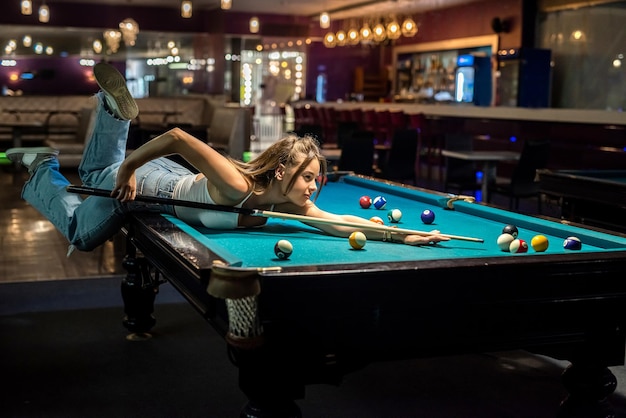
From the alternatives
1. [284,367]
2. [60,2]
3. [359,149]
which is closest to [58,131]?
[60,2]

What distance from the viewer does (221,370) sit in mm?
3682

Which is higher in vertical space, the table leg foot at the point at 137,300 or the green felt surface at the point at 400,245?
the green felt surface at the point at 400,245

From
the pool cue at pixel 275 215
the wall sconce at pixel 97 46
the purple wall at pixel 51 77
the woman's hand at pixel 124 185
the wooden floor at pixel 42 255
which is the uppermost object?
the wall sconce at pixel 97 46

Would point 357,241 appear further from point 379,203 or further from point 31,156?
point 31,156

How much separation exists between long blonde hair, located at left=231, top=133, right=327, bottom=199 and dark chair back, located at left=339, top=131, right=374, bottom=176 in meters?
4.87

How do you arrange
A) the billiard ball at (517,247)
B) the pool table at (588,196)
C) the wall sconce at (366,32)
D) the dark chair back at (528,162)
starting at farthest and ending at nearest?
the wall sconce at (366,32), the dark chair back at (528,162), the pool table at (588,196), the billiard ball at (517,247)

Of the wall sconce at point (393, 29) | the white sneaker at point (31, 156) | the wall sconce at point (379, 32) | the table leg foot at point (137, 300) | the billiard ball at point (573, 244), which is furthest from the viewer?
the wall sconce at point (379, 32)

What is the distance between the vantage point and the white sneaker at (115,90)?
11.1 feet

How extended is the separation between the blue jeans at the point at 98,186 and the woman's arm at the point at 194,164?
0.99 feet

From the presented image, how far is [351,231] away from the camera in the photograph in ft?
9.61

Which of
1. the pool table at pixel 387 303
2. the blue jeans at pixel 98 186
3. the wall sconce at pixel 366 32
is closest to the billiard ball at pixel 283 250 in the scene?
the pool table at pixel 387 303

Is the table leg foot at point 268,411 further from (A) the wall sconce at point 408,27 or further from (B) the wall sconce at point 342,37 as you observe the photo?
(B) the wall sconce at point 342,37

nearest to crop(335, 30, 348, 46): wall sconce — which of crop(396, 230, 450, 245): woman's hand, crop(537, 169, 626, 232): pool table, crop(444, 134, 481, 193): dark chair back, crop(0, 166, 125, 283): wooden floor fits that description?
crop(444, 134, 481, 193): dark chair back

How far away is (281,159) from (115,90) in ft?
3.01
